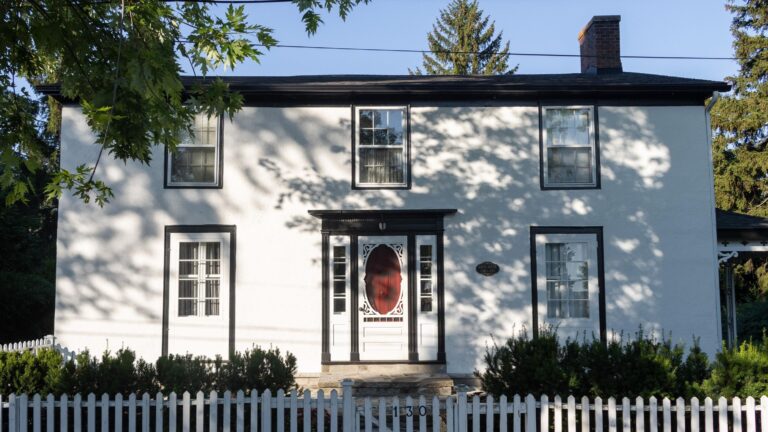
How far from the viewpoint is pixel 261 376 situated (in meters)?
9.12

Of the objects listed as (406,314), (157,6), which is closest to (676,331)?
(406,314)

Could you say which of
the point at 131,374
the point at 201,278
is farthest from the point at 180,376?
the point at 201,278

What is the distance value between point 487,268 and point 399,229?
1.78 meters

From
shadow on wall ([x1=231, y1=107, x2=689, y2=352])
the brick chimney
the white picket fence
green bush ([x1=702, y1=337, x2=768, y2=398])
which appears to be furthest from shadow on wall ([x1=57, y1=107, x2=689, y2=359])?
green bush ([x1=702, y1=337, x2=768, y2=398])

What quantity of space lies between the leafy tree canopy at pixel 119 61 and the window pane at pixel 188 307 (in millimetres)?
5299

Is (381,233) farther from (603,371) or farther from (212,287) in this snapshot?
(603,371)

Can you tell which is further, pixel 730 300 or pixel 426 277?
pixel 730 300

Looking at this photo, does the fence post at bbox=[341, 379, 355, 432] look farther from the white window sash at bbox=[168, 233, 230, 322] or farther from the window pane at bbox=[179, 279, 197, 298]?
the window pane at bbox=[179, 279, 197, 298]

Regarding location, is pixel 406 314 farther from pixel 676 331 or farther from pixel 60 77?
pixel 60 77

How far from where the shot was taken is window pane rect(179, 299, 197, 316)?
13266 millimetres

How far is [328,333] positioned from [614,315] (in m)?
5.29

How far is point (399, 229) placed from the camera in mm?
13336

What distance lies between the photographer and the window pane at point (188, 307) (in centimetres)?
1327

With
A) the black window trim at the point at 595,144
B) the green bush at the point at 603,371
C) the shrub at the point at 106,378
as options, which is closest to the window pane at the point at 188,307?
the shrub at the point at 106,378
